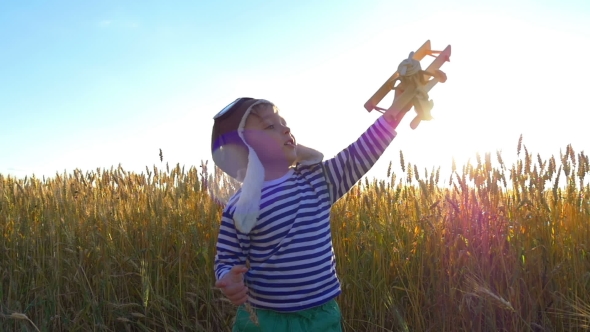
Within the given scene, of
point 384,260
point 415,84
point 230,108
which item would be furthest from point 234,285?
point 384,260

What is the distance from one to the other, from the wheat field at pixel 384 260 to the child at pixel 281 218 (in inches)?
22.1

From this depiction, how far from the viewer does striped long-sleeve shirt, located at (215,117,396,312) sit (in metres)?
1.54

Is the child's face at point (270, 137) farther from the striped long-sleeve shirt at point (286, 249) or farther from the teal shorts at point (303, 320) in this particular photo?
the teal shorts at point (303, 320)

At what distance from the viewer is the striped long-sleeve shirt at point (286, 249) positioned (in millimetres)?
1542

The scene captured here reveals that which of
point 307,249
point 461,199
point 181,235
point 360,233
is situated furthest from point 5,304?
point 461,199

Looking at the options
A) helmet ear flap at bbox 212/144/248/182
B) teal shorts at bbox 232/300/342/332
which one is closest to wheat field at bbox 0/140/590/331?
teal shorts at bbox 232/300/342/332

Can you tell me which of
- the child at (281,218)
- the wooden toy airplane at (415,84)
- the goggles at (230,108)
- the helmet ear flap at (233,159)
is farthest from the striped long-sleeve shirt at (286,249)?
the wooden toy airplane at (415,84)

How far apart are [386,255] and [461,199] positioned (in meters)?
0.45

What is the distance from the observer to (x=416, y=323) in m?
2.28

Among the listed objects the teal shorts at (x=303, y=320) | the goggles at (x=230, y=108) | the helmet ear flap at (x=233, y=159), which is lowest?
the teal shorts at (x=303, y=320)

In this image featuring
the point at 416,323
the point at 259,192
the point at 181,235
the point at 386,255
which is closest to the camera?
the point at 259,192

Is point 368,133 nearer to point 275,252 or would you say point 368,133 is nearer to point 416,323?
point 275,252

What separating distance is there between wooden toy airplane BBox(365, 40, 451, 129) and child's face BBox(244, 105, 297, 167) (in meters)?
0.35

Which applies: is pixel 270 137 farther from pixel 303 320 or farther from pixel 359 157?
pixel 303 320
